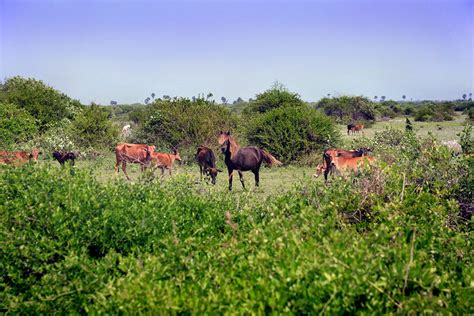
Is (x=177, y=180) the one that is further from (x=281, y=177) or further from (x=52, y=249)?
(x=281, y=177)

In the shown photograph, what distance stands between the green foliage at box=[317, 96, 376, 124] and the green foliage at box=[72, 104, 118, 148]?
2681cm

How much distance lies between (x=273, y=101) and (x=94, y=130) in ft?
28.0

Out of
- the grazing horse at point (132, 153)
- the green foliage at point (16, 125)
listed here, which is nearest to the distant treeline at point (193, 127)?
the green foliage at point (16, 125)

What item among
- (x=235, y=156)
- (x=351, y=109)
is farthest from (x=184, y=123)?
(x=351, y=109)

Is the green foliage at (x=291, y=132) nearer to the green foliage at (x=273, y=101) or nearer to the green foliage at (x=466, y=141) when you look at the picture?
the green foliage at (x=273, y=101)

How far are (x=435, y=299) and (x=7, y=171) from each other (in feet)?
16.7

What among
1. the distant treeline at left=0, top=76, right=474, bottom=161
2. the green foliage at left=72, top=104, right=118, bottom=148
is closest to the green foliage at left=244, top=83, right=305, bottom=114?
the distant treeline at left=0, top=76, right=474, bottom=161

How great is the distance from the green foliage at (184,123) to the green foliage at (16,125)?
464 centimetres

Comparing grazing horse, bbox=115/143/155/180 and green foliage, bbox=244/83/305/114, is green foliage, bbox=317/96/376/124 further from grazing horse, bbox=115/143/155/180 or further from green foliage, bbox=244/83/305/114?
grazing horse, bbox=115/143/155/180

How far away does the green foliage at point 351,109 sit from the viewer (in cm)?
5006

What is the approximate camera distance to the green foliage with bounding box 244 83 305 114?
90.1 ft

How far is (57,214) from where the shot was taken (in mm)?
5504

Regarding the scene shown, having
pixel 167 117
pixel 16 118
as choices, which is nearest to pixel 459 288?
pixel 167 117

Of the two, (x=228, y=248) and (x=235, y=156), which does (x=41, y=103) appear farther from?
(x=228, y=248)
